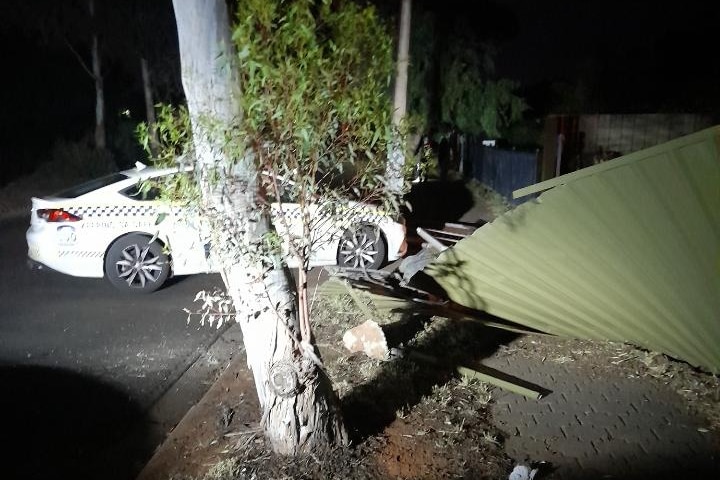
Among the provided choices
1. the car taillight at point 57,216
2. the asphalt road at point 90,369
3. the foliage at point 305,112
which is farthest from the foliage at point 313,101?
the car taillight at point 57,216

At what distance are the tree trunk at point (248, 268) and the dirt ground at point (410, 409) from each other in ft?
0.74

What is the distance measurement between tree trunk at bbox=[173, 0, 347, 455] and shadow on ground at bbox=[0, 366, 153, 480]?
4.09 feet

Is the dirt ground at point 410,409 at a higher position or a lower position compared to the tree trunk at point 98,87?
lower

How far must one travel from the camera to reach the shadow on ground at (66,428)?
388 cm

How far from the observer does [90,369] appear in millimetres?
5238

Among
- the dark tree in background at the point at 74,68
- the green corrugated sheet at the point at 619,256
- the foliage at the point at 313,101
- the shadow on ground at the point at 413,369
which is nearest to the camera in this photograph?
the foliage at the point at 313,101

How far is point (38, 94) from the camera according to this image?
851 inches

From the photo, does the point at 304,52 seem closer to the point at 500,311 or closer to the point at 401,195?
the point at 401,195

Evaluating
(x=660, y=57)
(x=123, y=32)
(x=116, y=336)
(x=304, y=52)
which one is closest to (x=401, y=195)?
(x=304, y=52)

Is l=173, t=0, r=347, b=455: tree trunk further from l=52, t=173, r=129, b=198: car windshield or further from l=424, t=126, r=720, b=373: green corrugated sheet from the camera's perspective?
l=52, t=173, r=129, b=198: car windshield

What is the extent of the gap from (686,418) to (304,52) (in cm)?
357

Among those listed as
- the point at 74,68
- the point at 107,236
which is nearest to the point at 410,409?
the point at 107,236

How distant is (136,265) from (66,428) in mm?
3118

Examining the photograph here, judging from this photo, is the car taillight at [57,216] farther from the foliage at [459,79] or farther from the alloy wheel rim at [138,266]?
the foliage at [459,79]
